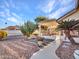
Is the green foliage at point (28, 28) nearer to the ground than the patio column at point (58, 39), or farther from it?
farther from it

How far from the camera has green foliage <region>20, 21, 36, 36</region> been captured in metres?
1.96

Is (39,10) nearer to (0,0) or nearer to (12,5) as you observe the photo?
(12,5)

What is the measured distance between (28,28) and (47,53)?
43 cm

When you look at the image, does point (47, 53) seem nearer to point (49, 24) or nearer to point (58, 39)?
point (58, 39)

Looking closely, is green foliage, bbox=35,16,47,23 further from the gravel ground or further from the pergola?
the gravel ground

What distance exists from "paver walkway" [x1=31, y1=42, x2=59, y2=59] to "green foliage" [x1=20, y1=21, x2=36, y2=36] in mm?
298

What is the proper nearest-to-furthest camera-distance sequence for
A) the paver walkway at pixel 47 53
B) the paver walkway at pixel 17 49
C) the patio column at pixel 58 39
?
the paver walkway at pixel 17 49 → the paver walkway at pixel 47 53 → the patio column at pixel 58 39

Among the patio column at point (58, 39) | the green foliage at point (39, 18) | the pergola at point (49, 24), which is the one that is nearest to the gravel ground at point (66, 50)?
the patio column at point (58, 39)

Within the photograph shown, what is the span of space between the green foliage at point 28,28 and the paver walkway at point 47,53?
0.98ft

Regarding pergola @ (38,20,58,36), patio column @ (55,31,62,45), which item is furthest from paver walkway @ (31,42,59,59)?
pergola @ (38,20,58,36)

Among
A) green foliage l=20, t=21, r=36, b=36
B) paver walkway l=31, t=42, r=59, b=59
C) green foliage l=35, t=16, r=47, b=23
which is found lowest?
paver walkway l=31, t=42, r=59, b=59

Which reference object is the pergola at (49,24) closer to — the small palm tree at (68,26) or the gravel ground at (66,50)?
the small palm tree at (68,26)

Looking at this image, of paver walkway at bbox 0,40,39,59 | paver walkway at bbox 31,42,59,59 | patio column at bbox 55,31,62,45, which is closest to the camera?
paver walkway at bbox 0,40,39,59

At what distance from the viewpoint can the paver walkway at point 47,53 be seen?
1.93m
